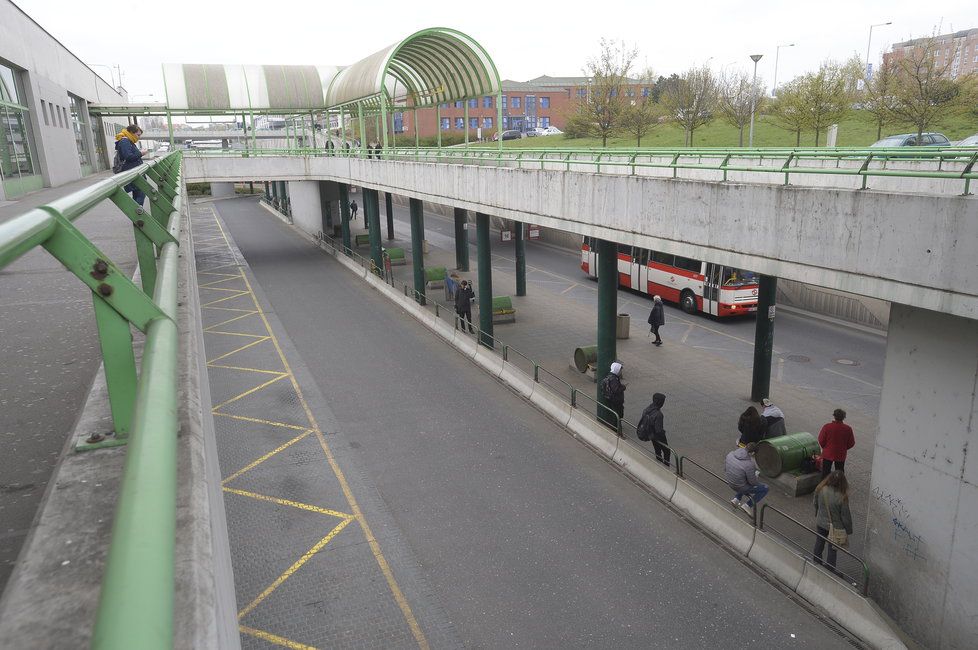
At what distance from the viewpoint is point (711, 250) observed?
10.2m

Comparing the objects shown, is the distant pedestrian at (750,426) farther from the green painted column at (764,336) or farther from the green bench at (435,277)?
the green bench at (435,277)

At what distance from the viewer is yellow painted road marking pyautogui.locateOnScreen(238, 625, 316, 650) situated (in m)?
7.84

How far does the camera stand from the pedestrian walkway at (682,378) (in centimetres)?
1248

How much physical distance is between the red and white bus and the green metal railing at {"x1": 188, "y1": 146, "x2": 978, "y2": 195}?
Answer: 371 centimetres

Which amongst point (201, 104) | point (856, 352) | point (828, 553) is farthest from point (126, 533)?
point (201, 104)

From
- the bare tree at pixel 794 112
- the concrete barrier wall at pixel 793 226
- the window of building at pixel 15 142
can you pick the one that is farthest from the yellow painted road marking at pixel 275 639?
the bare tree at pixel 794 112

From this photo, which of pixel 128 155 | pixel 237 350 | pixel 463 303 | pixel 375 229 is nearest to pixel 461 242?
pixel 375 229

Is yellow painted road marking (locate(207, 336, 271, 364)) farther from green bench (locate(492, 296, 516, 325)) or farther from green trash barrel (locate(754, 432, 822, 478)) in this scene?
green trash barrel (locate(754, 432, 822, 478))

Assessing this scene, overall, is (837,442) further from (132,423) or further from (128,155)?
(128,155)

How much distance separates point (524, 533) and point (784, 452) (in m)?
4.83

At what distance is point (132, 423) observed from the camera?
3.96ft

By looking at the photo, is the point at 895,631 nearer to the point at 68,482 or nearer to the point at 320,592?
the point at 320,592

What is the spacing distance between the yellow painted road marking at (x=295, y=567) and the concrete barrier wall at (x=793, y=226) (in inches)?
274

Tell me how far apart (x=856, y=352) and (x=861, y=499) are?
9.42m
